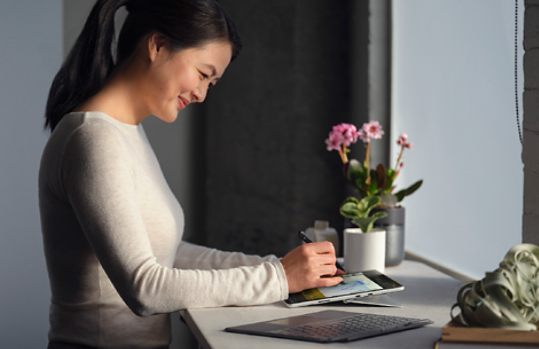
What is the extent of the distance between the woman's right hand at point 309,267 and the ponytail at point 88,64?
22.8 inches

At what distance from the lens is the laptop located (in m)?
0.74

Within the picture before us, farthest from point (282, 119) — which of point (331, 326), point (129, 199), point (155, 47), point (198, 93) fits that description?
point (331, 326)

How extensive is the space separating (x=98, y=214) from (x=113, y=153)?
0.12 meters

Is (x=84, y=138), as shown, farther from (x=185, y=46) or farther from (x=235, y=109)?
(x=235, y=109)

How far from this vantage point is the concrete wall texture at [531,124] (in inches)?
41.0

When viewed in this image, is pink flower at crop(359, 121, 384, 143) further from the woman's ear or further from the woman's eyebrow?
the woman's ear

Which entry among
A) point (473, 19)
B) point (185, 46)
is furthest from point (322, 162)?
point (185, 46)

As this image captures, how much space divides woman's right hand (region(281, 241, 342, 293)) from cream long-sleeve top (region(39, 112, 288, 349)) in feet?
0.07

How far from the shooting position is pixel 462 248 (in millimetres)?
1492

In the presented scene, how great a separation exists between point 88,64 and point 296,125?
117cm

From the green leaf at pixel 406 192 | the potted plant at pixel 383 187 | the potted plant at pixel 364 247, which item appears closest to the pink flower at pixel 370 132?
the potted plant at pixel 383 187

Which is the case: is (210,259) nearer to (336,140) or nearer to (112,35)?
(336,140)

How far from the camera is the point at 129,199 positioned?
879 millimetres

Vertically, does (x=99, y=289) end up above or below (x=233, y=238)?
above
